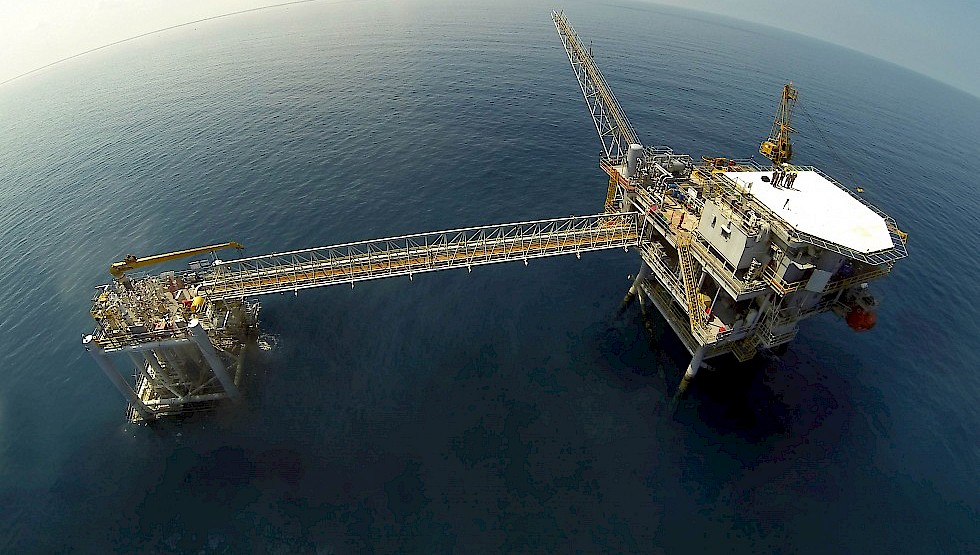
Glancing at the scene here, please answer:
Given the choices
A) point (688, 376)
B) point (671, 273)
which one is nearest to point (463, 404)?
point (688, 376)

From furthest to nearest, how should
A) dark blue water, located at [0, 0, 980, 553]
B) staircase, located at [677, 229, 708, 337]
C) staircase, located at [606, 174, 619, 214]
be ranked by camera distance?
staircase, located at [606, 174, 619, 214] → staircase, located at [677, 229, 708, 337] → dark blue water, located at [0, 0, 980, 553]

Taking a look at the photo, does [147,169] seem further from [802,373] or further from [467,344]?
[802,373]

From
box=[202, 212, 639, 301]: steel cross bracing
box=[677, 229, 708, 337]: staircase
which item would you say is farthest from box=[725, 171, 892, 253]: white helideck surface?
box=[202, 212, 639, 301]: steel cross bracing

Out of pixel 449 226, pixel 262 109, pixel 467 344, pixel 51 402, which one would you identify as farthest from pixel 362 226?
pixel 262 109

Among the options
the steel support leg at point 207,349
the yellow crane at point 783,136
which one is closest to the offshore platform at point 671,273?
the steel support leg at point 207,349

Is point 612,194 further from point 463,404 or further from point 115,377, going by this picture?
point 115,377

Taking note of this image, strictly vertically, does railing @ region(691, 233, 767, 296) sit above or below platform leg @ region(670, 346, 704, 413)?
above

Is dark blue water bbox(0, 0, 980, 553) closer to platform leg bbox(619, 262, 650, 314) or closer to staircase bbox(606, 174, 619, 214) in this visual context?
platform leg bbox(619, 262, 650, 314)
